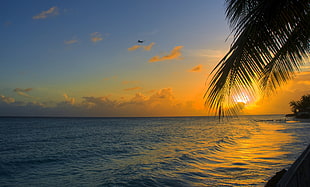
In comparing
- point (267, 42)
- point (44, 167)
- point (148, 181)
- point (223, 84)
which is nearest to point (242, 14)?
point (267, 42)

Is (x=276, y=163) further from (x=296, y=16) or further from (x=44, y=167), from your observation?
(x=44, y=167)

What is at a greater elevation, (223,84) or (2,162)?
(223,84)

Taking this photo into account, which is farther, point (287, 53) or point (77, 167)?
point (77, 167)

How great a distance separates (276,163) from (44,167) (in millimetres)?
13057

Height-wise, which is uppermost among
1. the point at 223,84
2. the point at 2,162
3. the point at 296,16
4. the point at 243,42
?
the point at 296,16

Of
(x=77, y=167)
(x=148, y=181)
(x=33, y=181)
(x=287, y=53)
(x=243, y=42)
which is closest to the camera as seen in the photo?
(x=243, y=42)

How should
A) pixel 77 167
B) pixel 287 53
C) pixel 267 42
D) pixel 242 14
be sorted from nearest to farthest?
pixel 267 42 < pixel 242 14 < pixel 287 53 < pixel 77 167

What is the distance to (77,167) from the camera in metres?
13.1

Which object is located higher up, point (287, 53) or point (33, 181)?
point (287, 53)

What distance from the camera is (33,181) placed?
10500mm

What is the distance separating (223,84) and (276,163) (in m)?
10.9

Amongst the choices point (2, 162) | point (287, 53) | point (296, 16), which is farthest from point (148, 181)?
point (2, 162)

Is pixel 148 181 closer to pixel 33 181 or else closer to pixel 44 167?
pixel 33 181

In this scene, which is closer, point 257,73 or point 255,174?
point 257,73
